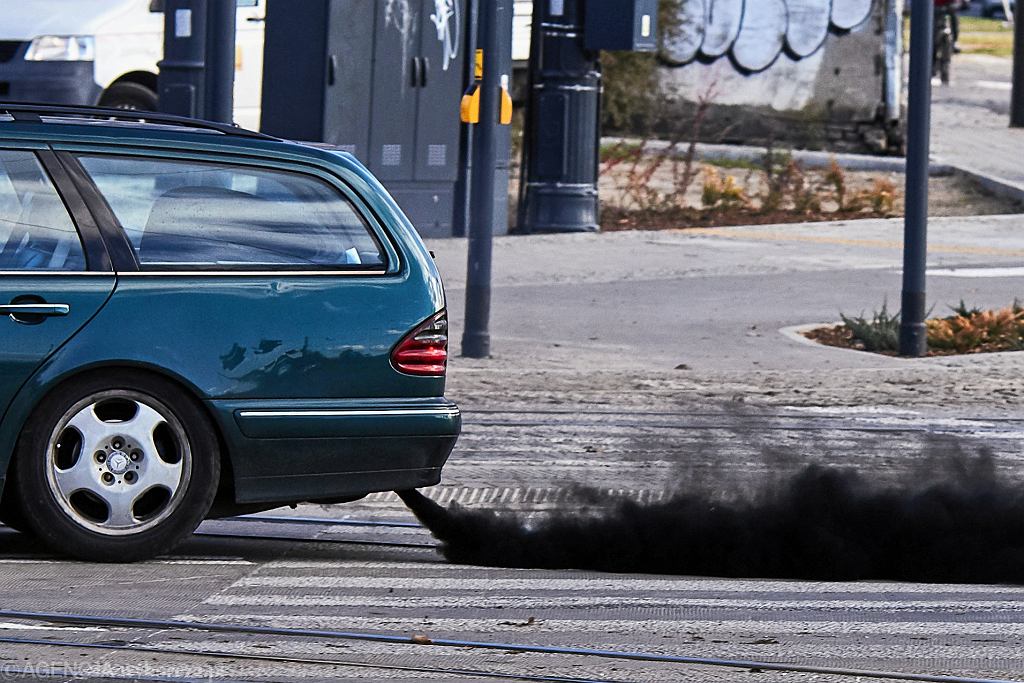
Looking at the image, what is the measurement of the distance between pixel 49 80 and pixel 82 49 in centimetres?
40

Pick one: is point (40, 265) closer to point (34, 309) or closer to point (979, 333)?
point (34, 309)

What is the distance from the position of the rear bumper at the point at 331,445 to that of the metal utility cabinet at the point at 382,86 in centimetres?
941

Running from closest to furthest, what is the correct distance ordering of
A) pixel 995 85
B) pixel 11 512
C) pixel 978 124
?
pixel 11 512
pixel 978 124
pixel 995 85

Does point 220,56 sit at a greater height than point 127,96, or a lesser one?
greater

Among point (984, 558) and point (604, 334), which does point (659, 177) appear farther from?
point (984, 558)

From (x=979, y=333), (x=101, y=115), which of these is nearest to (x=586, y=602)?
(x=101, y=115)

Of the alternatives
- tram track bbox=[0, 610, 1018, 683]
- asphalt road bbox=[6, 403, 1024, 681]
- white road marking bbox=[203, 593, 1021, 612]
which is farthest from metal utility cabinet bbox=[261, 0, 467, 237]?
tram track bbox=[0, 610, 1018, 683]

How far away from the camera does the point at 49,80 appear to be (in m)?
16.7

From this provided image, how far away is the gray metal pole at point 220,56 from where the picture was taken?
421 inches

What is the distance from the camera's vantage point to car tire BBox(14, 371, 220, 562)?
5.83 m

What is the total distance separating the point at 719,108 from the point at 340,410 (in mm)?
18689

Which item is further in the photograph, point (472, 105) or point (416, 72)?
point (416, 72)

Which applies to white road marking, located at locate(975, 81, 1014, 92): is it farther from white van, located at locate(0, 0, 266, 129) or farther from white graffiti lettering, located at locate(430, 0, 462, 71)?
white van, located at locate(0, 0, 266, 129)

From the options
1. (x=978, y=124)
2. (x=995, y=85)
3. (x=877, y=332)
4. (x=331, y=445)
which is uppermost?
(x=995, y=85)
